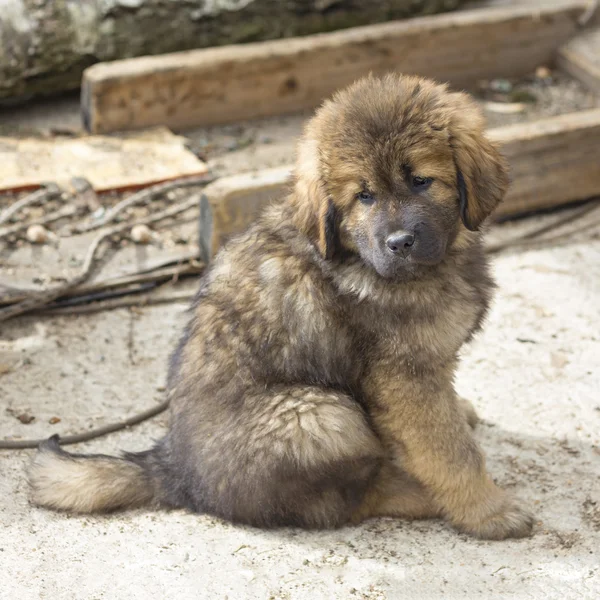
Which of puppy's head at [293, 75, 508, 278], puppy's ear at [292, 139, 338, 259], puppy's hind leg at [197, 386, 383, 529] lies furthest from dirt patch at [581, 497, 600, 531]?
puppy's ear at [292, 139, 338, 259]

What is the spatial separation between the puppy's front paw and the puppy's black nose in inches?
49.9

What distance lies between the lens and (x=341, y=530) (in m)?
4.10

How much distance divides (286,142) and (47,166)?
183cm

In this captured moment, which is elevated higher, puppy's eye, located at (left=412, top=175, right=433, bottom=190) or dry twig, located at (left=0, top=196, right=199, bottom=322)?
puppy's eye, located at (left=412, top=175, right=433, bottom=190)

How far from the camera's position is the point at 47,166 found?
269 inches

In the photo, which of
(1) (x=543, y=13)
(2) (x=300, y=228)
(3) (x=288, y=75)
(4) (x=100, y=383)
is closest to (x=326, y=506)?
(2) (x=300, y=228)

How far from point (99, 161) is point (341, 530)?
12.7ft

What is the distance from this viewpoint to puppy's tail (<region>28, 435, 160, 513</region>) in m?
4.05

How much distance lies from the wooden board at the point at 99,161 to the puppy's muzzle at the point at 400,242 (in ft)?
11.6

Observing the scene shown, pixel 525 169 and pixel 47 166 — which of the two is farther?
pixel 47 166

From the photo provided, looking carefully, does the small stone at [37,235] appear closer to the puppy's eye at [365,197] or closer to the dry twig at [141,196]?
the dry twig at [141,196]

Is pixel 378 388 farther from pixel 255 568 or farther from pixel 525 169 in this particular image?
pixel 525 169

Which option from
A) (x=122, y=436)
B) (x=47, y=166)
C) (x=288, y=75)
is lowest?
(x=122, y=436)

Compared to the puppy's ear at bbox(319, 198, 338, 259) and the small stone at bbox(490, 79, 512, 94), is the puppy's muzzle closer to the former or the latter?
the puppy's ear at bbox(319, 198, 338, 259)
